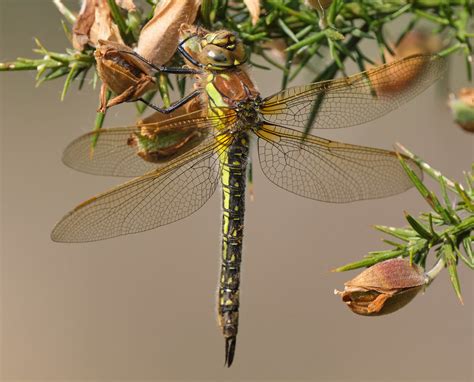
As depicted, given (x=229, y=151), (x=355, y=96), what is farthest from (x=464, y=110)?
(x=229, y=151)

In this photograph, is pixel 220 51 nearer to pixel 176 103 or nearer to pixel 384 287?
pixel 176 103

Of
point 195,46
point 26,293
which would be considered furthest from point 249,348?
point 195,46

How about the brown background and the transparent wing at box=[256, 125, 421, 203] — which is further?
the brown background

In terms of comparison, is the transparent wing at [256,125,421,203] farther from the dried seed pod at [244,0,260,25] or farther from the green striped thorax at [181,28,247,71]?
the dried seed pod at [244,0,260,25]

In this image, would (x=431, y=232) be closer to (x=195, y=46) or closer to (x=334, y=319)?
(x=195, y=46)

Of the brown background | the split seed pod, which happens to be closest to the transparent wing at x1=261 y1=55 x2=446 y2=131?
the split seed pod
